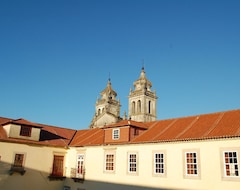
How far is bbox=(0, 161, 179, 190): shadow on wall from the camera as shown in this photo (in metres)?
24.8

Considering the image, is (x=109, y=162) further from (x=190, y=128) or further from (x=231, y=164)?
(x=231, y=164)

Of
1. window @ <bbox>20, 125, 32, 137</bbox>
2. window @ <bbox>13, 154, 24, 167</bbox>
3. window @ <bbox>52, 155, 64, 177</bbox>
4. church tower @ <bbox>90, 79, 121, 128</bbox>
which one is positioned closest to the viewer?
window @ <bbox>13, 154, 24, 167</bbox>

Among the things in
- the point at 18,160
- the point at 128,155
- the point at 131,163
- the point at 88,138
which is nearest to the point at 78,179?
the point at 88,138

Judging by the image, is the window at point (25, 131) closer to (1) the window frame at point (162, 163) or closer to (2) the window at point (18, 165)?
(2) the window at point (18, 165)

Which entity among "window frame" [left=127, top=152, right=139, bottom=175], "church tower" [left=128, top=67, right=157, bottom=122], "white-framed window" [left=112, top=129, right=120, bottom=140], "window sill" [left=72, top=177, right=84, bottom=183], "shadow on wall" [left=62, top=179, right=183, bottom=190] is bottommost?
"shadow on wall" [left=62, top=179, right=183, bottom=190]

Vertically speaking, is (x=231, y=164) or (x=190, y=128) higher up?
(x=190, y=128)

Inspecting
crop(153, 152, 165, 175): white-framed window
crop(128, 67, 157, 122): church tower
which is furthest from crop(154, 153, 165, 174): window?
crop(128, 67, 157, 122): church tower

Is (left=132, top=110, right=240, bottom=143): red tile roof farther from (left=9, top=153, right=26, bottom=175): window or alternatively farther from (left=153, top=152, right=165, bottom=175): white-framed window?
(left=9, top=153, right=26, bottom=175): window

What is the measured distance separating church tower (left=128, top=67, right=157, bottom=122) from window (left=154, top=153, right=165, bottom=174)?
43339 mm

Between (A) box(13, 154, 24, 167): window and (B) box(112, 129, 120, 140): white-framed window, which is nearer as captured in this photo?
(A) box(13, 154, 24, 167): window

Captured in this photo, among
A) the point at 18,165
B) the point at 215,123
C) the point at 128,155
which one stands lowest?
the point at 18,165

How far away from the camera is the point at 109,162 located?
25859mm

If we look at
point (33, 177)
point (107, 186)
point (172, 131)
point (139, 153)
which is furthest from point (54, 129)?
point (172, 131)

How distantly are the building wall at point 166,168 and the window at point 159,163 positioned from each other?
1.18ft
